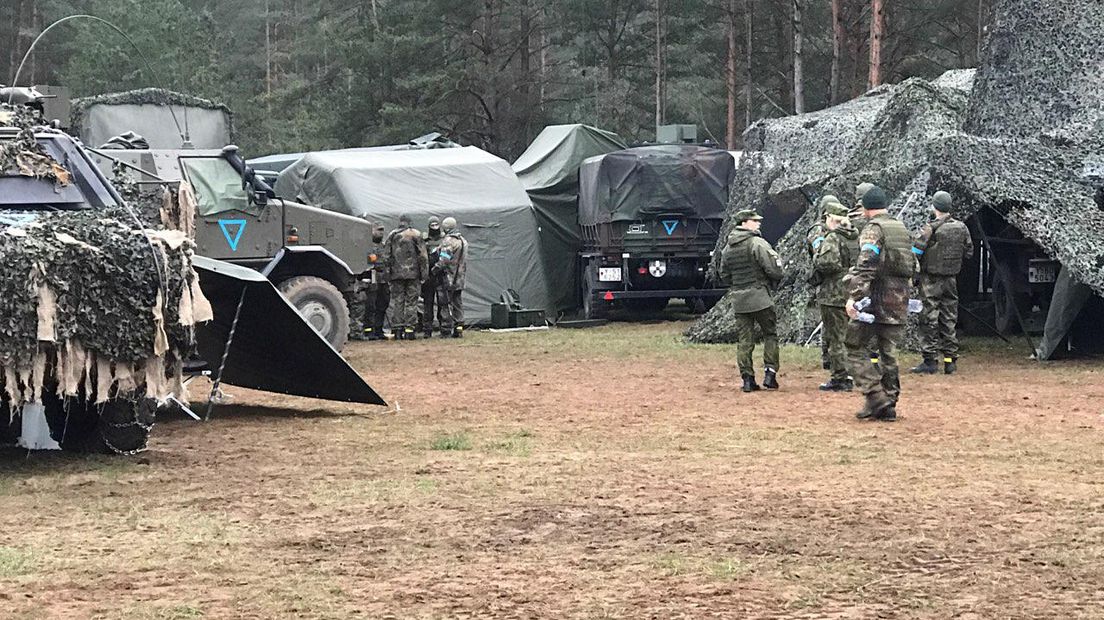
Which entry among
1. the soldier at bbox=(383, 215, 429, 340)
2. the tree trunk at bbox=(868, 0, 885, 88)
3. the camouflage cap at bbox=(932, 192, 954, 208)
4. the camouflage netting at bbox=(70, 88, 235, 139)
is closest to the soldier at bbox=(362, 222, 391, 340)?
the soldier at bbox=(383, 215, 429, 340)

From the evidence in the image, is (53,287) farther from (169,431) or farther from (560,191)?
(560,191)

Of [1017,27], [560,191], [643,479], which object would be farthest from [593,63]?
[643,479]

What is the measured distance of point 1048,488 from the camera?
27.4 ft

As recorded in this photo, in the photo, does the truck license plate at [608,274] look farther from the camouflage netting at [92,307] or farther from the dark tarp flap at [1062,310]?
the camouflage netting at [92,307]

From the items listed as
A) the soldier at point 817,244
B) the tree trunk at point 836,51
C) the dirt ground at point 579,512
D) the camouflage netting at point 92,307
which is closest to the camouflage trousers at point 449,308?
the soldier at point 817,244

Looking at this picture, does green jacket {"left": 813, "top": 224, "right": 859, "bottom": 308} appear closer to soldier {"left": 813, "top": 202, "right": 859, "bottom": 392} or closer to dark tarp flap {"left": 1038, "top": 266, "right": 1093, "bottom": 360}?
soldier {"left": 813, "top": 202, "right": 859, "bottom": 392}

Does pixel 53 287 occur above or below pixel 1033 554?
above

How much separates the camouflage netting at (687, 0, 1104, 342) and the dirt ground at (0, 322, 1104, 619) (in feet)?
10.4

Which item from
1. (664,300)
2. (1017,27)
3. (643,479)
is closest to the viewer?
(643,479)

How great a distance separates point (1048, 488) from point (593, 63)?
112 feet

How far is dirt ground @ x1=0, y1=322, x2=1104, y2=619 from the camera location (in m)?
5.98

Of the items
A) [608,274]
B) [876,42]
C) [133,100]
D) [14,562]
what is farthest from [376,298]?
[14,562]

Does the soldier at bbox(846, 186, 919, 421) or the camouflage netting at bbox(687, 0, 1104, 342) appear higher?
the camouflage netting at bbox(687, 0, 1104, 342)

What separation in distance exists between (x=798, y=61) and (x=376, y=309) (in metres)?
16.4
